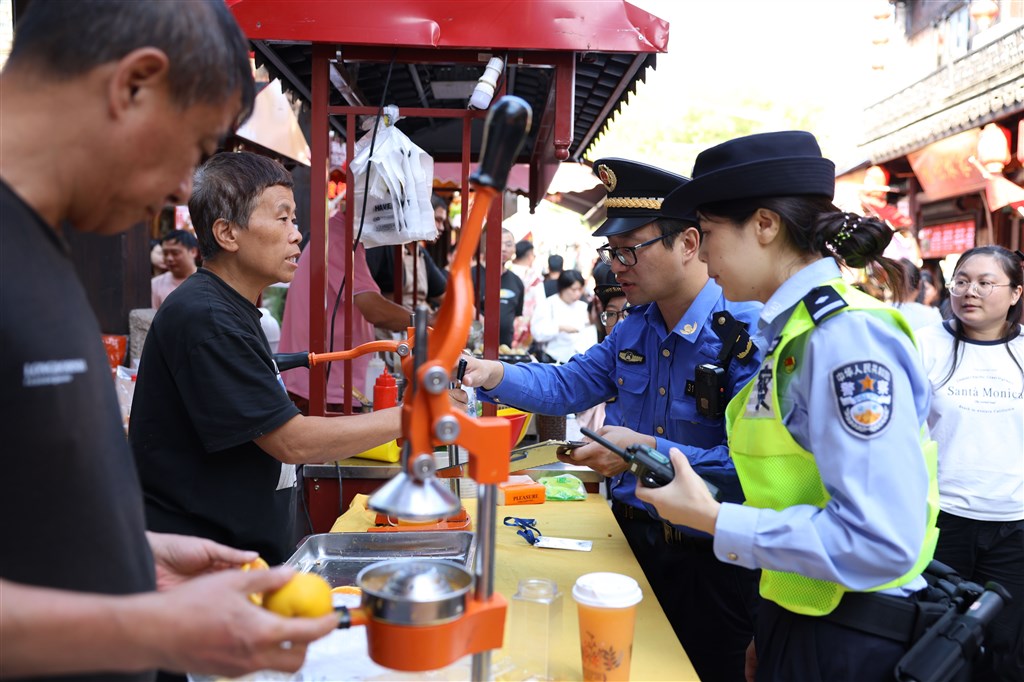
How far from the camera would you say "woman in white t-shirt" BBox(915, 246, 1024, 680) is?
145 inches

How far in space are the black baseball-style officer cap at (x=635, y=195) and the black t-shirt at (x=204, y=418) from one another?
1.27 m

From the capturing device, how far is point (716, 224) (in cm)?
187

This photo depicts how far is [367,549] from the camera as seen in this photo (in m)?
2.36

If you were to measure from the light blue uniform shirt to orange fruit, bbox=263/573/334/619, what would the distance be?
866 millimetres

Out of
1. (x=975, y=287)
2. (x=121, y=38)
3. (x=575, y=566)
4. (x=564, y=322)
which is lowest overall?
(x=575, y=566)

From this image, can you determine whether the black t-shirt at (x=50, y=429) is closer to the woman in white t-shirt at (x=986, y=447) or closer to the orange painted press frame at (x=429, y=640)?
the orange painted press frame at (x=429, y=640)

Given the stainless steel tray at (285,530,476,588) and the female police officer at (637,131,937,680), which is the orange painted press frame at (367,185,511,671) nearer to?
the female police officer at (637,131,937,680)

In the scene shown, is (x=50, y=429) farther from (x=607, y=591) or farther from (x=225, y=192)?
(x=225, y=192)

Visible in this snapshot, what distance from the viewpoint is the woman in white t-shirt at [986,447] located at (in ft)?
12.1

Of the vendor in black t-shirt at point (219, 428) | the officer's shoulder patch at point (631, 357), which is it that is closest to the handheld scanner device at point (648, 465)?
the vendor in black t-shirt at point (219, 428)

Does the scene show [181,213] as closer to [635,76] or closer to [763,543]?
[635,76]

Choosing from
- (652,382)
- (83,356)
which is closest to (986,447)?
(652,382)

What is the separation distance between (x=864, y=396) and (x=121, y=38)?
133 centimetres

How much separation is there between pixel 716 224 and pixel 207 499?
4.73 feet
